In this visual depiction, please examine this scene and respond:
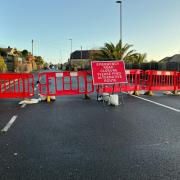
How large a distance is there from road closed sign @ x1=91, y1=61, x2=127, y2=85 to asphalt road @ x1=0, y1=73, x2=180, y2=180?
328 centimetres

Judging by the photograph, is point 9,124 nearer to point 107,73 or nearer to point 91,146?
point 91,146

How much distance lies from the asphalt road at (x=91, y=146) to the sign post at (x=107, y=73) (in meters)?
3.27

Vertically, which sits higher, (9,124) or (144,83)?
(144,83)

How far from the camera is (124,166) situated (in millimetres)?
4617

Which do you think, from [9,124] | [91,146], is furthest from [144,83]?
[91,146]

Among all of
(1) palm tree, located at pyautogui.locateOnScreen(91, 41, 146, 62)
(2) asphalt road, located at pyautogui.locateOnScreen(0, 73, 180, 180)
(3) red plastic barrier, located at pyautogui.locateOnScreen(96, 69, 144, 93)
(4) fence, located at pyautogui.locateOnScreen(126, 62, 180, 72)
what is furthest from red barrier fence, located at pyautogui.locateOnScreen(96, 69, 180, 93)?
(1) palm tree, located at pyautogui.locateOnScreen(91, 41, 146, 62)

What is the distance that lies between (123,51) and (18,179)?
40613 millimetres

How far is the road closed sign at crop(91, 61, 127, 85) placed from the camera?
12820 mm

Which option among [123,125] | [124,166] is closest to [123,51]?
[123,125]

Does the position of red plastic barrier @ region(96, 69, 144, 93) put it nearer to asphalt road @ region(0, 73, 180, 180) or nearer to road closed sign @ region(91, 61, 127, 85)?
road closed sign @ region(91, 61, 127, 85)

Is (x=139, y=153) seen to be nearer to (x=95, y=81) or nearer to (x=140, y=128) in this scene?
(x=140, y=128)

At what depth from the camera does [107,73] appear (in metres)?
13.0

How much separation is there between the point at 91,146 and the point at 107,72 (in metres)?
7.43

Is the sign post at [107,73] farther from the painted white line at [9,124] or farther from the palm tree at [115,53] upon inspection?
the palm tree at [115,53]
